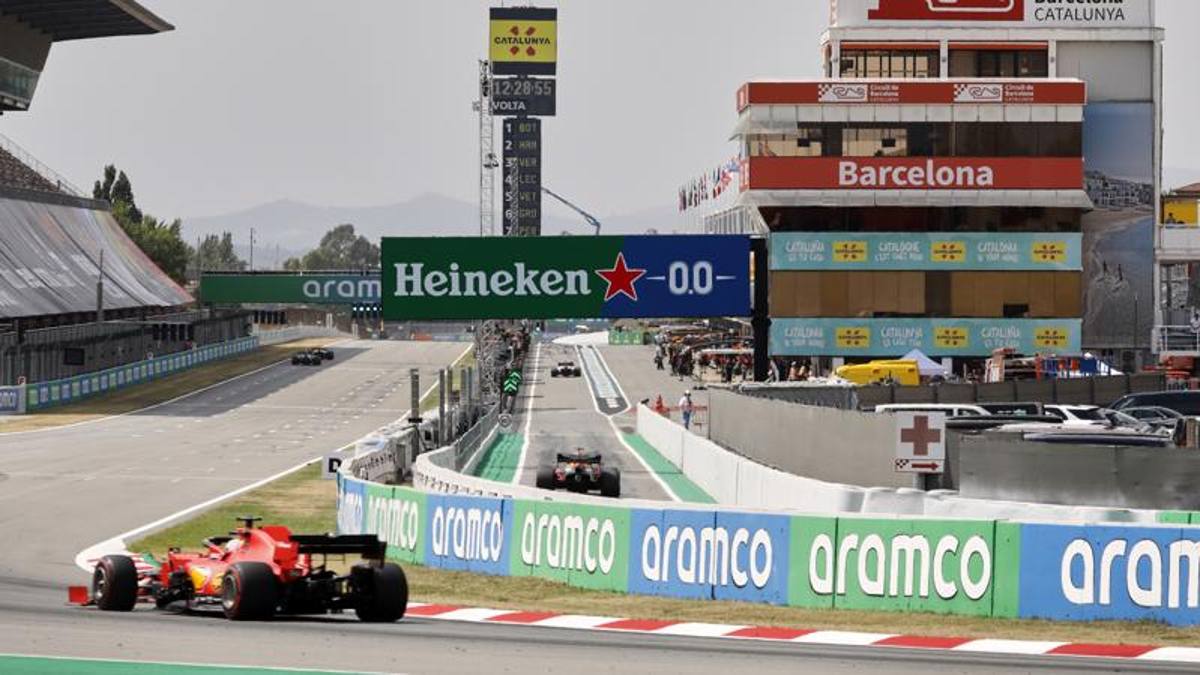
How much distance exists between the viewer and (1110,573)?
65.6 ft

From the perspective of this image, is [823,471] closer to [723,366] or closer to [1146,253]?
[1146,253]

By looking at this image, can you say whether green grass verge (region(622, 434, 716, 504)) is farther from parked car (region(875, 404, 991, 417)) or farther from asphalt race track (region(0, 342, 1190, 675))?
parked car (region(875, 404, 991, 417))

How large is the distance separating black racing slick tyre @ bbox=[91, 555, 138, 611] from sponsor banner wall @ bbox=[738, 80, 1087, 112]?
66.9 m

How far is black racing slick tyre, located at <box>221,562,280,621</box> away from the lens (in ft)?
61.3

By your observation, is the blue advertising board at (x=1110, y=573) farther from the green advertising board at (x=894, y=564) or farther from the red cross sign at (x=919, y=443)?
the red cross sign at (x=919, y=443)

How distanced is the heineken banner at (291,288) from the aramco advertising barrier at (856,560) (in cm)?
6991

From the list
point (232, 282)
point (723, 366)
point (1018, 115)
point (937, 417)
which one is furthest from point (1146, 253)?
point (937, 417)

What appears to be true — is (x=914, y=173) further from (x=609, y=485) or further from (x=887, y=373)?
(x=609, y=485)

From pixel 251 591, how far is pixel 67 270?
4284 inches

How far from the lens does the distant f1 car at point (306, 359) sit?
13388cm

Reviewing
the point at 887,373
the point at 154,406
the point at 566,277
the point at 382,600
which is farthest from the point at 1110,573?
the point at 154,406

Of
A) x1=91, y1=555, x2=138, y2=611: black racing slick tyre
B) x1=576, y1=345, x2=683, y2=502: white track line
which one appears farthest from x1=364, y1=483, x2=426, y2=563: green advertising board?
x1=576, y1=345, x2=683, y2=502: white track line

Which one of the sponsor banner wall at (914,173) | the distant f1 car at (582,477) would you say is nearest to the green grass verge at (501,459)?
the distant f1 car at (582,477)

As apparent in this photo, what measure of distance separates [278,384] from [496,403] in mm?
35953
